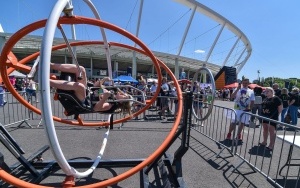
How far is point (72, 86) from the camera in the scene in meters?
3.35

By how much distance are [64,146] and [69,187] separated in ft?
12.2

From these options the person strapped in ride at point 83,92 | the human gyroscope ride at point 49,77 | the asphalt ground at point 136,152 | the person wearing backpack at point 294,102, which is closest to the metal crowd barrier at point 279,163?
the asphalt ground at point 136,152

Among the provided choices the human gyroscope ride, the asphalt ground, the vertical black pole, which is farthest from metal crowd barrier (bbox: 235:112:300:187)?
the human gyroscope ride

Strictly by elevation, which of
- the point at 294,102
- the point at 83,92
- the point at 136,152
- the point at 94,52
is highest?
the point at 94,52

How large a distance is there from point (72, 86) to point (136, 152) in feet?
9.40

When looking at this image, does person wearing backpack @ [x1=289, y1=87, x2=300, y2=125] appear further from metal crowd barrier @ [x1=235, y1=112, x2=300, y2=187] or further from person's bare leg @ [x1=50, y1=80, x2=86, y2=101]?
person's bare leg @ [x1=50, y1=80, x2=86, y2=101]

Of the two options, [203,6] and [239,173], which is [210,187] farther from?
[203,6]

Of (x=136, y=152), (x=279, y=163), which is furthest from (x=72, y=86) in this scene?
(x=279, y=163)

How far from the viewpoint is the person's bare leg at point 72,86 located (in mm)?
3231

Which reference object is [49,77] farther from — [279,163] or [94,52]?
Answer: [94,52]

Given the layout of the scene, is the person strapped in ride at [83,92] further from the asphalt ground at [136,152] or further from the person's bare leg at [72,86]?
the asphalt ground at [136,152]

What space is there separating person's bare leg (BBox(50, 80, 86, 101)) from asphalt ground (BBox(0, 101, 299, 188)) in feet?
5.31

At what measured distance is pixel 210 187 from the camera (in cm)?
393

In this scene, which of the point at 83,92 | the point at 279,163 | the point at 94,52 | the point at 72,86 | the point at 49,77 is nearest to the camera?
the point at 49,77
